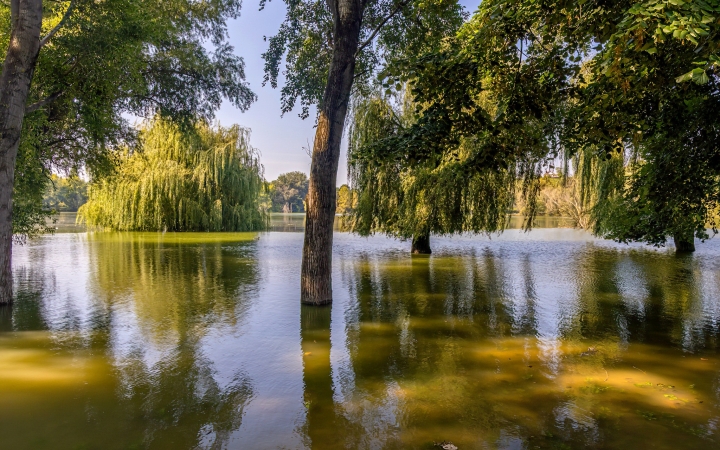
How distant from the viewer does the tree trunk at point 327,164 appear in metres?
8.16

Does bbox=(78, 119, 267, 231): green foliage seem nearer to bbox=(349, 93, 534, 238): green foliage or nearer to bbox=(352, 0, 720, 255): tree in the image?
bbox=(349, 93, 534, 238): green foliage

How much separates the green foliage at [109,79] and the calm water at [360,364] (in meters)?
3.26

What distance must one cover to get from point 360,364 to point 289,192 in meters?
100

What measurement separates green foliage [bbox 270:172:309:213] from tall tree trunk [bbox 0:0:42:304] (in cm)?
8770

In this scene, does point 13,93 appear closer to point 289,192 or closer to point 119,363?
point 119,363

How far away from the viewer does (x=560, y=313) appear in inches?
301

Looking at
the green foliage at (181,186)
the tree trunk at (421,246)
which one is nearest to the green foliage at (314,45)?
the tree trunk at (421,246)

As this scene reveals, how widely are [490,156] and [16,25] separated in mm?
7900

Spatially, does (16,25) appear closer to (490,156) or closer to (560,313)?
(490,156)

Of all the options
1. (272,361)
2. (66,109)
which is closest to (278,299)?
(272,361)

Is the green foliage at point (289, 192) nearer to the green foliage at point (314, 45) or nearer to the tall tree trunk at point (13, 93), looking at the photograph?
the green foliage at point (314, 45)

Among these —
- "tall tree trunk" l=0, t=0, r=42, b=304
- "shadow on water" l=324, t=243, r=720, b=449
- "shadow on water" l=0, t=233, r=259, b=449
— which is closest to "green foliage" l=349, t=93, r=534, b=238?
"shadow on water" l=324, t=243, r=720, b=449

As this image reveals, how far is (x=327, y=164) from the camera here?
27.4 feet

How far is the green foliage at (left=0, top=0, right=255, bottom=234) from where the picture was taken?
927 centimetres
